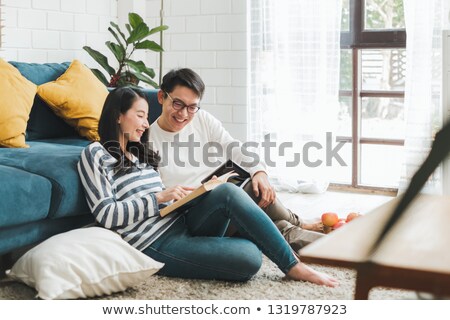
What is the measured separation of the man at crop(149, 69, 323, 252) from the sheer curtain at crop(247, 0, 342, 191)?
185 centimetres

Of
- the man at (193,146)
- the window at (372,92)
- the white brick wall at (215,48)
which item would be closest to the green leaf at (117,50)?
the white brick wall at (215,48)

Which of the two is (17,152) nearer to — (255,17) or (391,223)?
(255,17)

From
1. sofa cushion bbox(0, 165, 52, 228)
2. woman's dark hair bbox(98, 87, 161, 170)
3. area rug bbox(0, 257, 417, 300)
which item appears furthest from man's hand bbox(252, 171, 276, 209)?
sofa cushion bbox(0, 165, 52, 228)

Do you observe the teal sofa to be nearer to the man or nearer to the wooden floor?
the man

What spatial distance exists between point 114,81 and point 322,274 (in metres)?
2.16

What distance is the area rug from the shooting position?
8.01ft

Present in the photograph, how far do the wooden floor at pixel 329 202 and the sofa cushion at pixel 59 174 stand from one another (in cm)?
169

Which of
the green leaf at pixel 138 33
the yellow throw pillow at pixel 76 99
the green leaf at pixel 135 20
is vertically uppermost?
the green leaf at pixel 135 20

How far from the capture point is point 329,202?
447 centimetres

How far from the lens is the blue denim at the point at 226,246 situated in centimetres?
252

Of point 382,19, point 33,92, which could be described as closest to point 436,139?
point 33,92

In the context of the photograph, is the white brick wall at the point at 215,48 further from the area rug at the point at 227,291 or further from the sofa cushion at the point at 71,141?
the area rug at the point at 227,291

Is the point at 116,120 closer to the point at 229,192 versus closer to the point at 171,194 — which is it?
the point at 171,194

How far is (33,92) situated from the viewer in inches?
136
